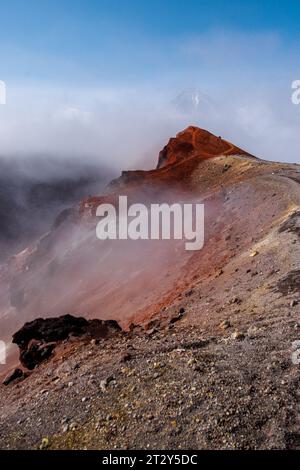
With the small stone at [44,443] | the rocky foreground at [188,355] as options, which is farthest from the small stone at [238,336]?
the small stone at [44,443]

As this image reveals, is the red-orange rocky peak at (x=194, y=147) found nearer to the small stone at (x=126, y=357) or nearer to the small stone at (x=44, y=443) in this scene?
the small stone at (x=126, y=357)

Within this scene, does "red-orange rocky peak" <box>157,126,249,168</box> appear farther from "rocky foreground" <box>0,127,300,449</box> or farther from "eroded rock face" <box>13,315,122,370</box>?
Result: "eroded rock face" <box>13,315,122,370</box>

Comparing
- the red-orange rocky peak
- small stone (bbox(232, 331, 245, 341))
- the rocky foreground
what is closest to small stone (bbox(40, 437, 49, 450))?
the rocky foreground

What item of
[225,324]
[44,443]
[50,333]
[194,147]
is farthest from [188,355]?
[194,147]

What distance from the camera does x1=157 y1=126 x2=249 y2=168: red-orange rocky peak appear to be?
58688 mm

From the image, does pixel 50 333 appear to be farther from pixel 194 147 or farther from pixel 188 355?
pixel 194 147

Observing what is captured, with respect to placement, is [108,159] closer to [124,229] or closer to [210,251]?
[124,229]

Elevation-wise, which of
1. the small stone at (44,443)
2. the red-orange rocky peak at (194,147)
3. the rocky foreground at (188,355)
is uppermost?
the red-orange rocky peak at (194,147)

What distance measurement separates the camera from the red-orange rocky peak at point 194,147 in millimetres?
58688

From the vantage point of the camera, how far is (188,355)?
14266mm

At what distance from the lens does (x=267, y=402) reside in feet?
39.1

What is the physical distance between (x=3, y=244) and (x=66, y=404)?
100 meters

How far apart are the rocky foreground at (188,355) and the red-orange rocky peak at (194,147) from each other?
19881mm
